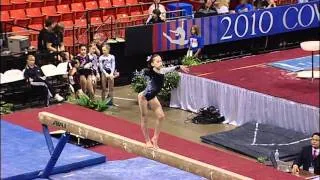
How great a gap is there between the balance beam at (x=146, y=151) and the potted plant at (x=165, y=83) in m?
3.60

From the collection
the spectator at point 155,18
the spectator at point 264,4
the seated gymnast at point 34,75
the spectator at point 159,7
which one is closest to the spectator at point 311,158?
the seated gymnast at point 34,75

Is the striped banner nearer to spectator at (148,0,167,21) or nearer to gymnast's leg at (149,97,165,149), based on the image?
spectator at (148,0,167,21)

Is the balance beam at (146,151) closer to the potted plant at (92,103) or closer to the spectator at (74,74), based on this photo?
the potted plant at (92,103)

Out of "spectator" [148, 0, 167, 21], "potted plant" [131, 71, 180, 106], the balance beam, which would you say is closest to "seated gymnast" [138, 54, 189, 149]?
the balance beam

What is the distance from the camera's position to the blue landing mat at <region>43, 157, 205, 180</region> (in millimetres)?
8289

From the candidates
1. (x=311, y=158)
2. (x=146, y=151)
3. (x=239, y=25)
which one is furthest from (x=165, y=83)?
(x=146, y=151)

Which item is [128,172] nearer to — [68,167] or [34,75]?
[68,167]

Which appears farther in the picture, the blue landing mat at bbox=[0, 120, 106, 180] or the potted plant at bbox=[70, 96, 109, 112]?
the potted plant at bbox=[70, 96, 109, 112]

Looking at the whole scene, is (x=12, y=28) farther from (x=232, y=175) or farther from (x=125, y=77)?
(x=232, y=175)

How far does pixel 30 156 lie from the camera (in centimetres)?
876

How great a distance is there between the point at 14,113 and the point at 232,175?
4.99m

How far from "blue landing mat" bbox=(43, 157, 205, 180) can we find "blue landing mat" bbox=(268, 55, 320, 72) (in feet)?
14.3

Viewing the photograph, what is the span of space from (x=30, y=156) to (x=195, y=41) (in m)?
4.83

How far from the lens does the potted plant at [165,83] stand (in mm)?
11750
